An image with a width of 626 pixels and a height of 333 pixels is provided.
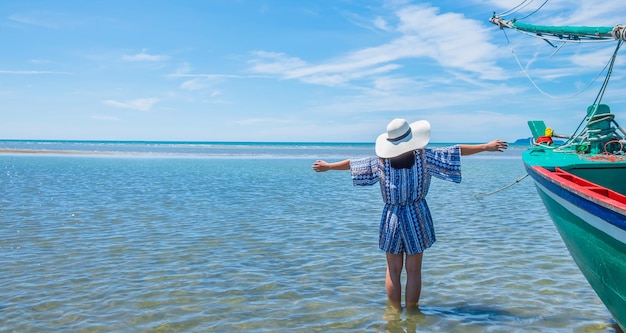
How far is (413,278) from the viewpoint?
17.3 ft

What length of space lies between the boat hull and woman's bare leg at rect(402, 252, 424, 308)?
1.33 meters

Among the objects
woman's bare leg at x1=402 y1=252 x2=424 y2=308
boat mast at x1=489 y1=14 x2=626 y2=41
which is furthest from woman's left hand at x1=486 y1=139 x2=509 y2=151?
boat mast at x1=489 y1=14 x2=626 y2=41

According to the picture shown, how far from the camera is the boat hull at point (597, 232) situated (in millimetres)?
3639

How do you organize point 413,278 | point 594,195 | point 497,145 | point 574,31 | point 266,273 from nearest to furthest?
point 594,195, point 497,145, point 413,278, point 266,273, point 574,31

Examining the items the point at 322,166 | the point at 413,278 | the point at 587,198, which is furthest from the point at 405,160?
the point at 587,198

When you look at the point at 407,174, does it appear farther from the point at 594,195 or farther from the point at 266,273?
the point at 266,273

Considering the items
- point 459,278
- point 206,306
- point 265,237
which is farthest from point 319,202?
point 206,306

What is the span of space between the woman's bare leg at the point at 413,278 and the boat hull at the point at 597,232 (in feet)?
4.36

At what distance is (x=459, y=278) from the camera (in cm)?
662

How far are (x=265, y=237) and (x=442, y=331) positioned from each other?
15.3ft

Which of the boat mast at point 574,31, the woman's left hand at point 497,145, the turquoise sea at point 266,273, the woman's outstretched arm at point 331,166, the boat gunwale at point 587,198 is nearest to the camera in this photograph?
the boat gunwale at point 587,198

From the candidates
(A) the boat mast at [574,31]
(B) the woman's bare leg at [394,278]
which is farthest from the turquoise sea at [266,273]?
(A) the boat mast at [574,31]

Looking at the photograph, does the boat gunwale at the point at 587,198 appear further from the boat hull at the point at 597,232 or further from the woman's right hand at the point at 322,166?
the woman's right hand at the point at 322,166

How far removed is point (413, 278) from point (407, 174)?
108 centimetres
